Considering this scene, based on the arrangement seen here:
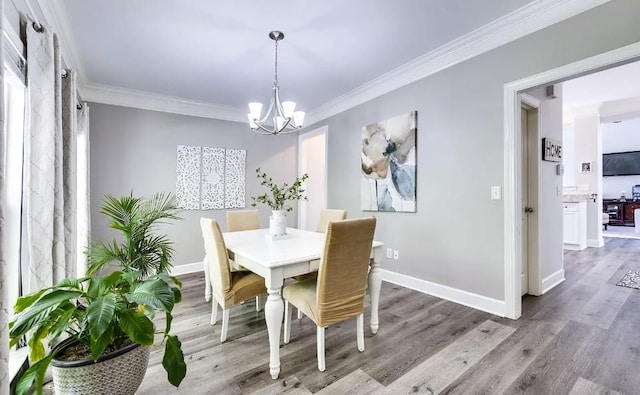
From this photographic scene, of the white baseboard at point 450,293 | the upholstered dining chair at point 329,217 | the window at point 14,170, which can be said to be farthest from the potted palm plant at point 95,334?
the white baseboard at point 450,293

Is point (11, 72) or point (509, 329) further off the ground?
point (11, 72)

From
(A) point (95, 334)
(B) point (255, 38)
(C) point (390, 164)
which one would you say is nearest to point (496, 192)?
(C) point (390, 164)

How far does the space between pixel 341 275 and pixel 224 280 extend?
846 millimetres

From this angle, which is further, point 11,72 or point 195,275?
point 195,275

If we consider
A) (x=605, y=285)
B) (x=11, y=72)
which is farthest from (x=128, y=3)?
(x=605, y=285)

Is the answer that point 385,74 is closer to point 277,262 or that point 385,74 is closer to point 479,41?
point 479,41

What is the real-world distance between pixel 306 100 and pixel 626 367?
13.2 feet

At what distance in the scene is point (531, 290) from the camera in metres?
2.95

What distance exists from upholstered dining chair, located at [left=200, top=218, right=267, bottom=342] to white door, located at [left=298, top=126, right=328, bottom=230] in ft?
9.23

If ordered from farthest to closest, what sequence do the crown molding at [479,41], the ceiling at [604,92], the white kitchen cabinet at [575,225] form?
1. the white kitchen cabinet at [575,225]
2. the ceiling at [604,92]
3. the crown molding at [479,41]

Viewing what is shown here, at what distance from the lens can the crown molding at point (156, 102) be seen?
350cm

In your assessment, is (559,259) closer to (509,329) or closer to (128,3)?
(509,329)

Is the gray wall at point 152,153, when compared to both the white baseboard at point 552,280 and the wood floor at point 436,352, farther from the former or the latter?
the white baseboard at point 552,280

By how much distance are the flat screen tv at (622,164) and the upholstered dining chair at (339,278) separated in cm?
1118
